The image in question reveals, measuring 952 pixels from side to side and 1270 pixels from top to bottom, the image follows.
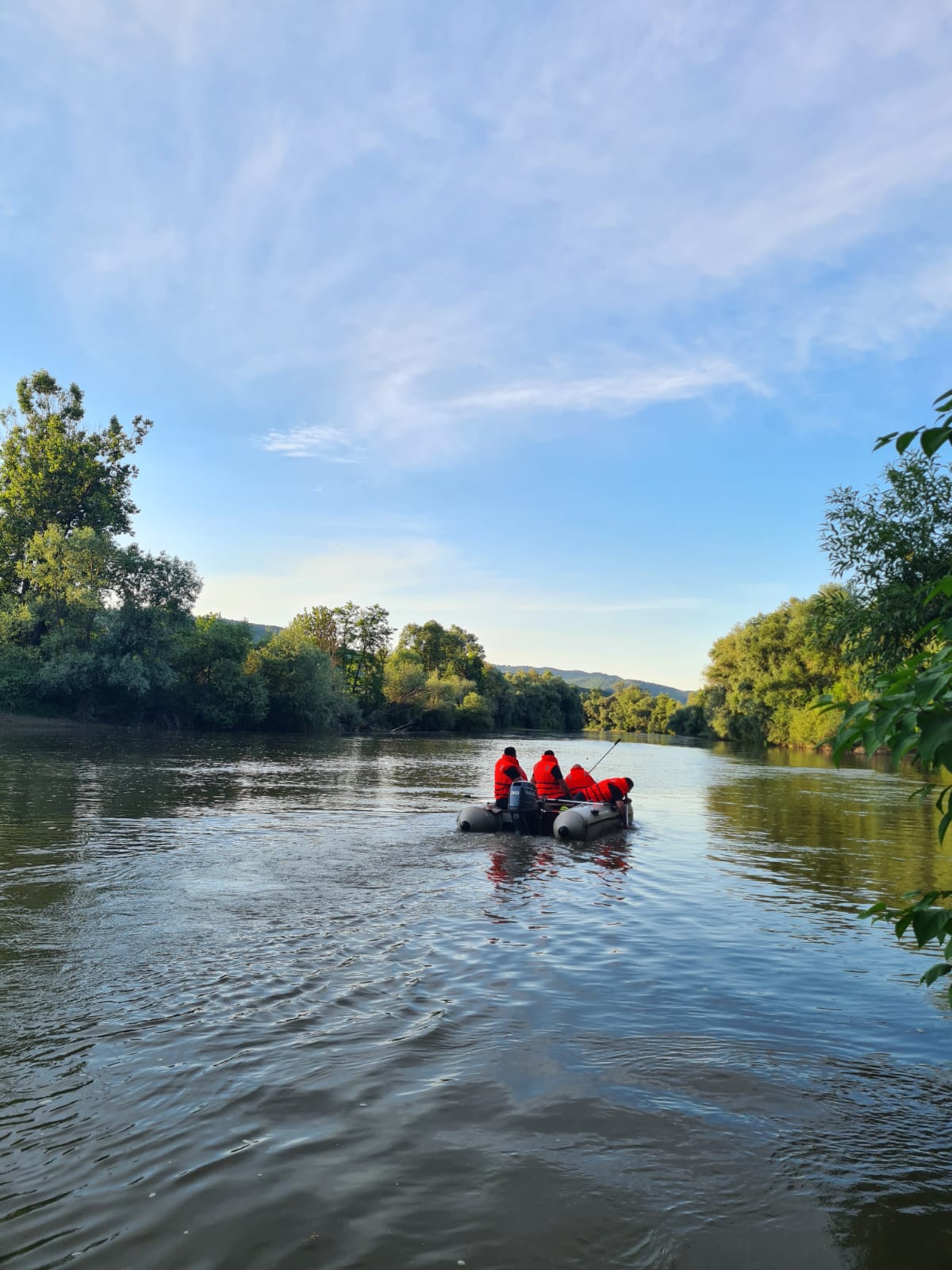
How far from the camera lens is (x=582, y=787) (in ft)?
65.9

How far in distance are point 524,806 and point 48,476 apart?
50321mm

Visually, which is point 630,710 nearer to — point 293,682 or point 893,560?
point 293,682

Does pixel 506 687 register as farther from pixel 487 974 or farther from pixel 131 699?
pixel 487 974

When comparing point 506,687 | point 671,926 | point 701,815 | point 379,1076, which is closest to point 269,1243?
point 379,1076

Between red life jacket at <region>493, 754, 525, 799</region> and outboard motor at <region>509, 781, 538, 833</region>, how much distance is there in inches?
7.9

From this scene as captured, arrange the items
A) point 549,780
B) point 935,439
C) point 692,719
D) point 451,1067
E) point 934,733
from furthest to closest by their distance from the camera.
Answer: point 692,719 < point 549,780 < point 451,1067 < point 935,439 < point 934,733

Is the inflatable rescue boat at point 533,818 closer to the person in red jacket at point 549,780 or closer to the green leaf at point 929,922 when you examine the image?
the person in red jacket at point 549,780

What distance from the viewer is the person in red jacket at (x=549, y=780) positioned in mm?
19406

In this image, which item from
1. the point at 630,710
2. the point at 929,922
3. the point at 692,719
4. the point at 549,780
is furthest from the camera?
the point at 630,710

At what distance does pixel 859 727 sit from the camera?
308cm

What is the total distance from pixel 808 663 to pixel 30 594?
186 feet

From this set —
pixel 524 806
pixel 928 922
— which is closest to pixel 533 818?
pixel 524 806

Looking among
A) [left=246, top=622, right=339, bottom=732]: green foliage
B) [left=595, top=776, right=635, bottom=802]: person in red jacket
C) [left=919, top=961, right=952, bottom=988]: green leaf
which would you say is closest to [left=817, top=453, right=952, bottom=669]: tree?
[left=595, top=776, right=635, bottom=802]: person in red jacket

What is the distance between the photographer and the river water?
4.23 metres
